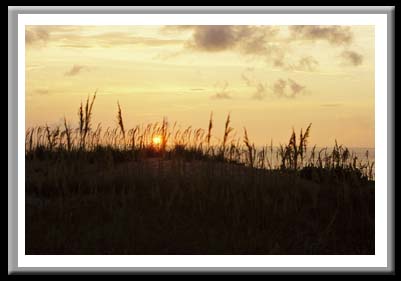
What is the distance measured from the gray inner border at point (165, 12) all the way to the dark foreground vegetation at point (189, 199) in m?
0.23

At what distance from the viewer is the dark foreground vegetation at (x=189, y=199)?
3938 millimetres

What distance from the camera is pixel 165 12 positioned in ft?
12.0

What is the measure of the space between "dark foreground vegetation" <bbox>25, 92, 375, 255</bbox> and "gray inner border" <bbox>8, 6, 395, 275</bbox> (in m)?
0.23

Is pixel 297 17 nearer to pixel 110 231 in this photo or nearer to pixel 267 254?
pixel 267 254

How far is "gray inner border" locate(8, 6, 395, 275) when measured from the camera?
358 cm

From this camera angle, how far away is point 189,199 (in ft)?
14.8

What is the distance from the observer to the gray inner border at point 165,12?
3.58 m

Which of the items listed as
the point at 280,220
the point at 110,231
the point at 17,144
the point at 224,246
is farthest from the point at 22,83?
the point at 280,220

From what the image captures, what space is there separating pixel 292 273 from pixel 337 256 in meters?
0.36

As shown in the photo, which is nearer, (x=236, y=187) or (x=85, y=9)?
(x=85, y=9)

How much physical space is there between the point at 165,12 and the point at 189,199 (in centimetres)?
138

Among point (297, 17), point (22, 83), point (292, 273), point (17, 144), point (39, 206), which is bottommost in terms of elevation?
point (292, 273)

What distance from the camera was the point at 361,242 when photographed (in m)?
4.08

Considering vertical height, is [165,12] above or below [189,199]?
above
